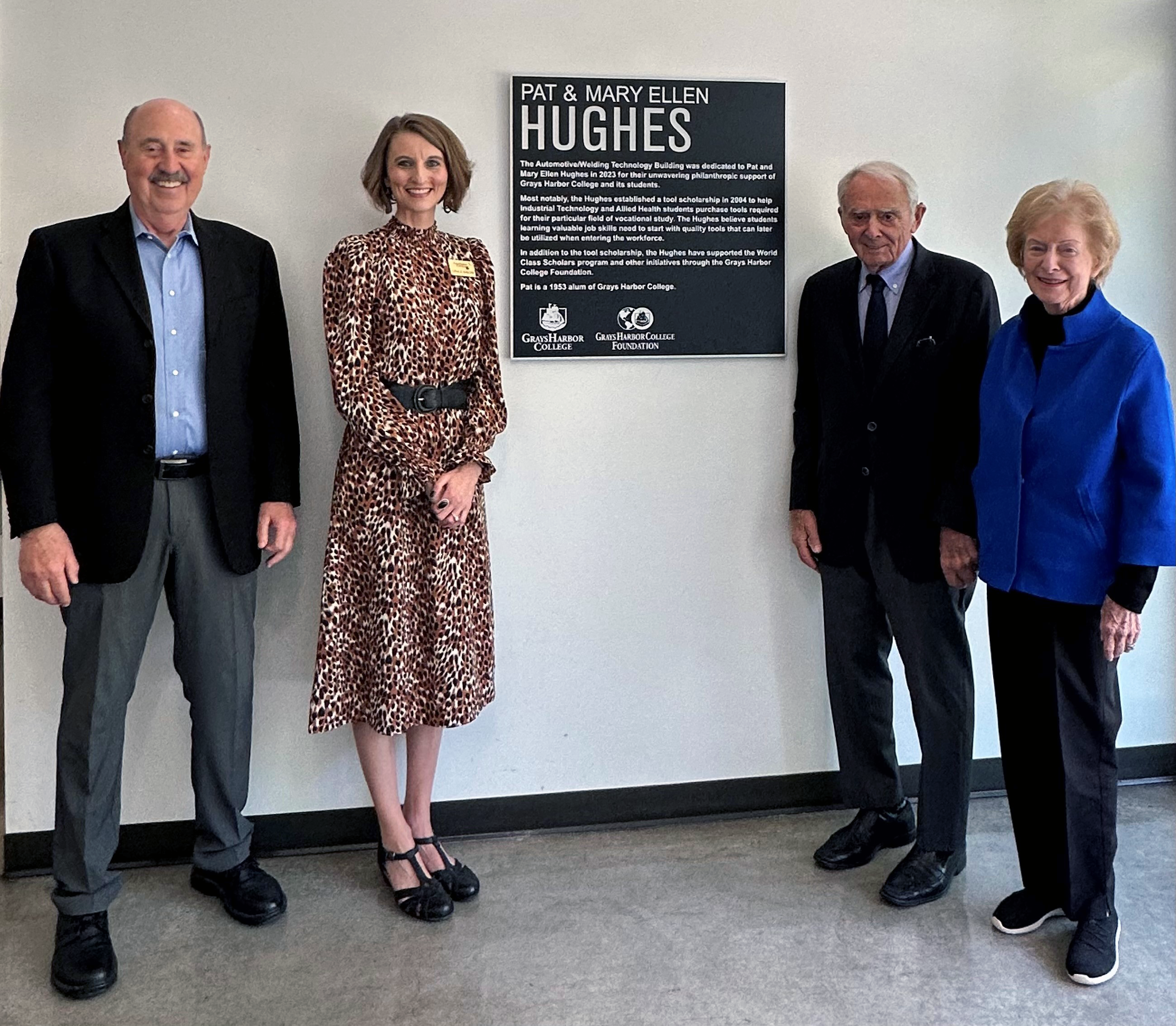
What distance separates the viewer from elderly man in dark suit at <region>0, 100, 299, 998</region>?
101 inches

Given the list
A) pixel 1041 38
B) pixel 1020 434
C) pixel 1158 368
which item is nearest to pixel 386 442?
pixel 1020 434

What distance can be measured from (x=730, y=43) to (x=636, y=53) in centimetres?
28

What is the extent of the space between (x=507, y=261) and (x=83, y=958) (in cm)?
201

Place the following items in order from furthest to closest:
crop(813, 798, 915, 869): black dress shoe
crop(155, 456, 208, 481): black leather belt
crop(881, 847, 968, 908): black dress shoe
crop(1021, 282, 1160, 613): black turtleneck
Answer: crop(813, 798, 915, 869): black dress shoe
crop(881, 847, 968, 908): black dress shoe
crop(155, 456, 208, 481): black leather belt
crop(1021, 282, 1160, 613): black turtleneck

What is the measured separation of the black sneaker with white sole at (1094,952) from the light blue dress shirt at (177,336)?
2.31m

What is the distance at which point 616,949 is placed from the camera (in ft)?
8.92

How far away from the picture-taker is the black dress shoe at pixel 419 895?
2850 millimetres

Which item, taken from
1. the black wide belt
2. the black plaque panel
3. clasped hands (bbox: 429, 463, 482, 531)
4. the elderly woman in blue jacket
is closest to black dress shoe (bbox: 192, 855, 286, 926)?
clasped hands (bbox: 429, 463, 482, 531)

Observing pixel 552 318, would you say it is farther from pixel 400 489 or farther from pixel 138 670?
pixel 138 670

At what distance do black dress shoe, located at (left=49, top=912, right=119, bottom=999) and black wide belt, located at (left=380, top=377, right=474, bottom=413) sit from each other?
1.38 meters

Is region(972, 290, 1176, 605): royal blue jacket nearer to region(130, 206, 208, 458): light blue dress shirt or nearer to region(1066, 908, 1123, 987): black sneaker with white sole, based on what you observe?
region(1066, 908, 1123, 987): black sneaker with white sole

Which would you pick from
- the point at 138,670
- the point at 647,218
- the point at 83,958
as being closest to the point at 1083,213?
the point at 647,218

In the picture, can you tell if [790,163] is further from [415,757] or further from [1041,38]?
[415,757]

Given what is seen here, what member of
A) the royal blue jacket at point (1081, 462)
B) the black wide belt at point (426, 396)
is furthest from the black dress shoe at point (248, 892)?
the royal blue jacket at point (1081, 462)
